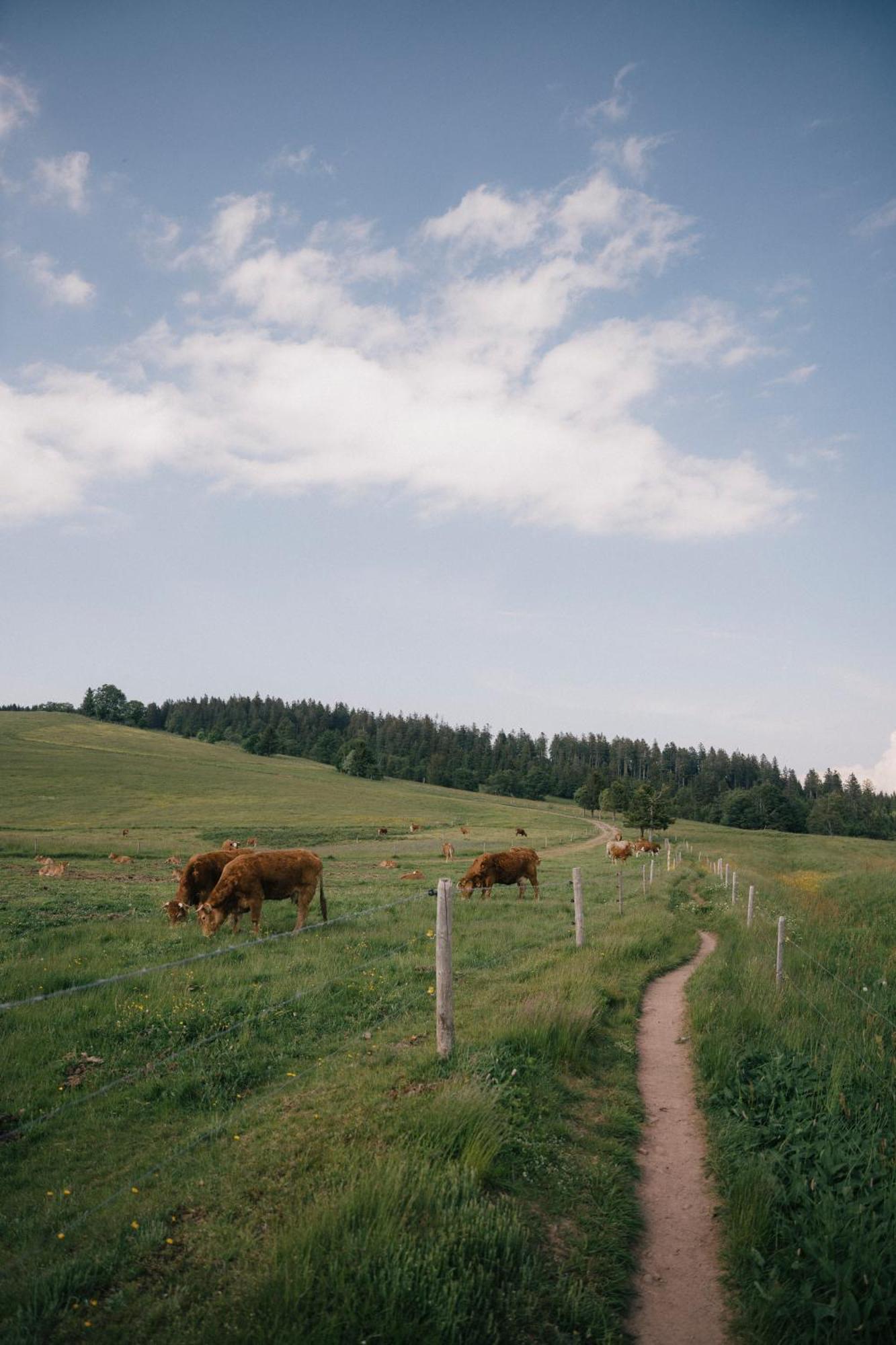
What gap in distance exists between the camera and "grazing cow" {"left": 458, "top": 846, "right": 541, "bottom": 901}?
2027 cm

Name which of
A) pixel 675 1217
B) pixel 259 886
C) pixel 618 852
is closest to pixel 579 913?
pixel 259 886

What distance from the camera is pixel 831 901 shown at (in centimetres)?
2438

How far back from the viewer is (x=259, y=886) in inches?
548

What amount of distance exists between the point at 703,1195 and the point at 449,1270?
2.94 metres

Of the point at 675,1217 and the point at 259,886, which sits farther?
the point at 259,886

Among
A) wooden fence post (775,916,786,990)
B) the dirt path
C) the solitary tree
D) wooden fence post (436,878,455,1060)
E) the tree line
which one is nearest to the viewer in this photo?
the dirt path

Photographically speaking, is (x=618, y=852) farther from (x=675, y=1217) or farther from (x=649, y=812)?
(x=675, y=1217)

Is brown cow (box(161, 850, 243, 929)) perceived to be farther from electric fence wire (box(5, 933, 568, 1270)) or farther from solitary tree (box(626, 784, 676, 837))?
solitary tree (box(626, 784, 676, 837))

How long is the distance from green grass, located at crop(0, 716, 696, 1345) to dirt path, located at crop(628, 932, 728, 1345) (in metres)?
0.18

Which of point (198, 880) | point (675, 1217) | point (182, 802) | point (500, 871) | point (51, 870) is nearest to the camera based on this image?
point (675, 1217)

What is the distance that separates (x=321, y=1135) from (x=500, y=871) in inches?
626

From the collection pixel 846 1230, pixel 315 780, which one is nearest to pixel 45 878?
pixel 846 1230

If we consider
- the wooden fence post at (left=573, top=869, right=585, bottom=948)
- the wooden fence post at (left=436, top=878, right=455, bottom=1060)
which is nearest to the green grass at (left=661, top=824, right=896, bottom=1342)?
the wooden fence post at (left=573, top=869, right=585, bottom=948)

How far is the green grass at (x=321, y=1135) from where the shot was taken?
3842 mm
